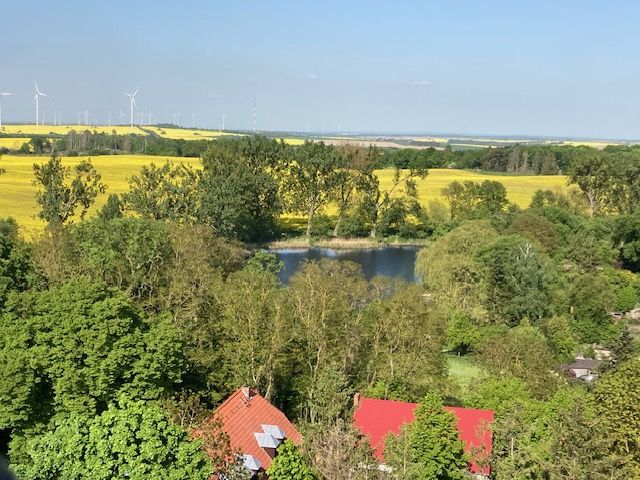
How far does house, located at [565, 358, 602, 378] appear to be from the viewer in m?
34.5

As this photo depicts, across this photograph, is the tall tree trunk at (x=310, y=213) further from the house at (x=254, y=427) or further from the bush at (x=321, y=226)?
the house at (x=254, y=427)

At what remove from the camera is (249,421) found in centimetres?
2059

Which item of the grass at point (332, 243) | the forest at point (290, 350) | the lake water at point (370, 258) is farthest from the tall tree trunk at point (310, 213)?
the forest at point (290, 350)

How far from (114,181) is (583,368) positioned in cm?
6513

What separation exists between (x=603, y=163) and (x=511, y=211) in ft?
53.8

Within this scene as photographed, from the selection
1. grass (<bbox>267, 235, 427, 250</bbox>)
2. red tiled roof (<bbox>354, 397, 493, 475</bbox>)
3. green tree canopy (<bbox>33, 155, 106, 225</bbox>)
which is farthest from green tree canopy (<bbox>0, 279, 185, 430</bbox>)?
grass (<bbox>267, 235, 427, 250</bbox>)

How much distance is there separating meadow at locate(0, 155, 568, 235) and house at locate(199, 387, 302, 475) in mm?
39326

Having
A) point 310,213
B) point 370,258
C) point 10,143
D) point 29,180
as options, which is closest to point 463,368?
point 370,258

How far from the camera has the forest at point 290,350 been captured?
51.2 feet

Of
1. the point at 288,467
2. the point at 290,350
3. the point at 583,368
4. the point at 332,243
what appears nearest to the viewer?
the point at 288,467

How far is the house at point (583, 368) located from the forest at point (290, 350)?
0.89m

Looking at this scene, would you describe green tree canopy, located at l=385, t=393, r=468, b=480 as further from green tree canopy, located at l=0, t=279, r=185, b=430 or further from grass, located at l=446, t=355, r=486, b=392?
grass, located at l=446, t=355, r=486, b=392

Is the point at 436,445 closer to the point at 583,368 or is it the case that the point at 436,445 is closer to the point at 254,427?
the point at 254,427

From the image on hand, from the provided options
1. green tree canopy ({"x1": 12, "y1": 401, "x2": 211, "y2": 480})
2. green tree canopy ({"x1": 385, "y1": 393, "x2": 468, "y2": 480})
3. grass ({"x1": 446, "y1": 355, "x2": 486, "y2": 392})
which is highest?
green tree canopy ({"x1": 12, "y1": 401, "x2": 211, "y2": 480})
